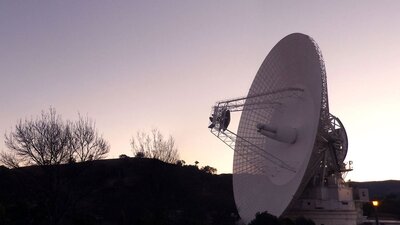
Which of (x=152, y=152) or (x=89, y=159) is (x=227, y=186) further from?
(x=89, y=159)

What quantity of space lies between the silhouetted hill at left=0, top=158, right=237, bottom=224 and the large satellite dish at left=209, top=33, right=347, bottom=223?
32.8 feet

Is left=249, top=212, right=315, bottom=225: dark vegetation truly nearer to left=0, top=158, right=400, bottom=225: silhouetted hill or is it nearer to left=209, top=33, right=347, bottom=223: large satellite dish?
left=209, top=33, right=347, bottom=223: large satellite dish

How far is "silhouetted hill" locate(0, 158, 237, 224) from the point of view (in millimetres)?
42781

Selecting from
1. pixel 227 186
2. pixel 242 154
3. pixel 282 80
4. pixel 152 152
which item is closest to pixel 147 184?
pixel 152 152

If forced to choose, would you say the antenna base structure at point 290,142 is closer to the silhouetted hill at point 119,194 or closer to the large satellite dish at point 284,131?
the large satellite dish at point 284,131

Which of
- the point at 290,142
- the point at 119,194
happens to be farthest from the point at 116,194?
the point at 290,142

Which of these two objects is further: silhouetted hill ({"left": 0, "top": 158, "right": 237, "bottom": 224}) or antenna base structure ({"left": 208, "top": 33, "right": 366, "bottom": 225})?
silhouetted hill ({"left": 0, "top": 158, "right": 237, "bottom": 224})

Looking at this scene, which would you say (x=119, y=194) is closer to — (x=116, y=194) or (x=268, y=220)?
(x=116, y=194)

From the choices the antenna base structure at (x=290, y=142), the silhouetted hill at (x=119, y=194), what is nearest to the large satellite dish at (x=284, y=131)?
the antenna base structure at (x=290, y=142)

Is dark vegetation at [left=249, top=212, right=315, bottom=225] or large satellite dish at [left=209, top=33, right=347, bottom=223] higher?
large satellite dish at [left=209, top=33, right=347, bottom=223]

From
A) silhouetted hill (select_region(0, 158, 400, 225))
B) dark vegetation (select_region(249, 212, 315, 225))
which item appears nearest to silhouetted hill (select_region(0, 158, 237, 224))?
silhouetted hill (select_region(0, 158, 400, 225))

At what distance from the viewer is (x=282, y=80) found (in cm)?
4531

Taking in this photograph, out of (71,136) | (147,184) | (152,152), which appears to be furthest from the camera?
(147,184)

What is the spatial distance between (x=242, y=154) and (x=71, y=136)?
1790 centimetres
